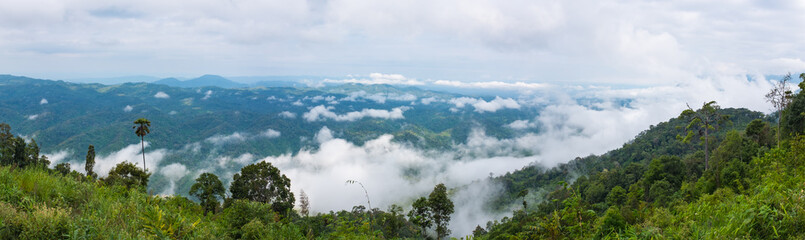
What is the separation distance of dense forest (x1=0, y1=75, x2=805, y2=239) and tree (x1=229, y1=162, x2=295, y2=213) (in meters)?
0.09

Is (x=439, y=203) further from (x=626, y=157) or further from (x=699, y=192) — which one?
(x=626, y=157)

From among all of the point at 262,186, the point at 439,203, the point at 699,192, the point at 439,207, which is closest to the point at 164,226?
the point at 262,186

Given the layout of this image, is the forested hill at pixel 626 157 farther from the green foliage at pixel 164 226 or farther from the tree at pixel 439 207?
the green foliage at pixel 164 226

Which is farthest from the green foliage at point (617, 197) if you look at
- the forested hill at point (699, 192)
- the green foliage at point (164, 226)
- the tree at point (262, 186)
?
Result: the green foliage at point (164, 226)

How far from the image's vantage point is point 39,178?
609cm

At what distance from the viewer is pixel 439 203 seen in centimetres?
3500

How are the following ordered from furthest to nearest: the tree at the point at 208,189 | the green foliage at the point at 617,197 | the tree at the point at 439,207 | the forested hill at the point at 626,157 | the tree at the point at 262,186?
the forested hill at the point at 626,157 → the green foliage at the point at 617,197 → the tree at the point at 439,207 → the tree at the point at 262,186 → the tree at the point at 208,189

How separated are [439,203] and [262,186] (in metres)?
16.5

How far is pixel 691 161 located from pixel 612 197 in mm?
10532

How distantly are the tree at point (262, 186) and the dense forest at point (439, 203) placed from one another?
9 cm

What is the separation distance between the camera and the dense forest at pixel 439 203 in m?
4.66

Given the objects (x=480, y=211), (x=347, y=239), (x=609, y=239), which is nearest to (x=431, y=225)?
(x=347, y=239)

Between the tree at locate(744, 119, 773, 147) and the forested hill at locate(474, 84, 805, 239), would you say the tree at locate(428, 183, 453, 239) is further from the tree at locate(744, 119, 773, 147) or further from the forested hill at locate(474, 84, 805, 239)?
the tree at locate(744, 119, 773, 147)

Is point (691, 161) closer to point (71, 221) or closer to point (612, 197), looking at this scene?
point (612, 197)
